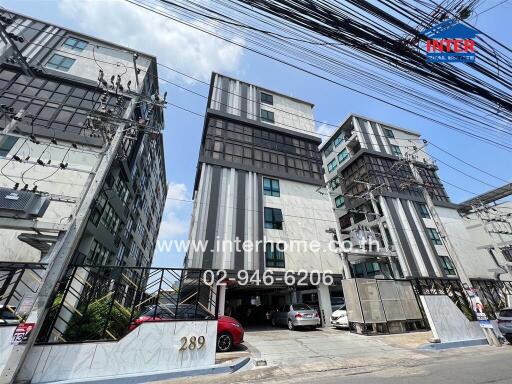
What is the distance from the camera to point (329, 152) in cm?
3759

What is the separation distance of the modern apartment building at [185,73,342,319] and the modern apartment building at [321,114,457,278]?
12.4 ft

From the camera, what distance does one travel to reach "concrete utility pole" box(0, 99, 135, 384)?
5172 mm

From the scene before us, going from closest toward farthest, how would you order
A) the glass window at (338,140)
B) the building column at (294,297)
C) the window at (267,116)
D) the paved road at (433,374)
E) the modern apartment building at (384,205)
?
1. the paved road at (433,374)
2. the building column at (294,297)
3. the modern apartment building at (384,205)
4. the window at (267,116)
5. the glass window at (338,140)

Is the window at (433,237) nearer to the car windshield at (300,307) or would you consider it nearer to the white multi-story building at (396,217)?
the white multi-story building at (396,217)

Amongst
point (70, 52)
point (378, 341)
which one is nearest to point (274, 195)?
point (378, 341)

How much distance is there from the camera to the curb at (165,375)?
18.3 ft

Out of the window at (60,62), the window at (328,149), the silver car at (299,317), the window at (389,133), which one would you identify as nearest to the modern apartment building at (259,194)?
the silver car at (299,317)

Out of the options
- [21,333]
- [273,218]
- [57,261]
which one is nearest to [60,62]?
[57,261]

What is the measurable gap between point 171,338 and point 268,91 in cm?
2681

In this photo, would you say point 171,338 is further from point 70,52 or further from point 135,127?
point 70,52

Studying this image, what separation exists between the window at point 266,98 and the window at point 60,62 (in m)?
19.0

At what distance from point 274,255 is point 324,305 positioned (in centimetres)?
497

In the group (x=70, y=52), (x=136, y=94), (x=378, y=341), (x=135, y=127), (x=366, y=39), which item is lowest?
(x=378, y=341)

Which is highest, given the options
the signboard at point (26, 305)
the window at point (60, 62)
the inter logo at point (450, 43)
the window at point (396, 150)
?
the window at point (60, 62)
